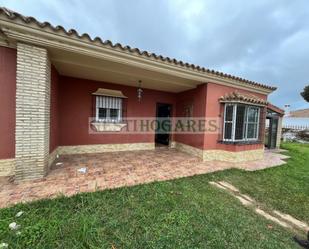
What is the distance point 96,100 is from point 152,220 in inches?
222

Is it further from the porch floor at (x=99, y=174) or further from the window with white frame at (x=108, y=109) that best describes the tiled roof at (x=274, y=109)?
the window with white frame at (x=108, y=109)

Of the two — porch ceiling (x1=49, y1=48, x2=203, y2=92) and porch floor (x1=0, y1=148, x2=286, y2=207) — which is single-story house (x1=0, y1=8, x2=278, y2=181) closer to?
porch ceiling (x1=49, y1=48, x2=203, y2=92)

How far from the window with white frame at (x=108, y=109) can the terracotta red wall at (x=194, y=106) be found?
3286mm

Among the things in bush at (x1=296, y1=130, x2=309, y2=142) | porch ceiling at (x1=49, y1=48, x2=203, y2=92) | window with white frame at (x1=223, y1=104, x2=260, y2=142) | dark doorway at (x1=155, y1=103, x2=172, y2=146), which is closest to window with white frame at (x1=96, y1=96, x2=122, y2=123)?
porch ceiling at (x1=49, y1=48, x2=203, y2=92)

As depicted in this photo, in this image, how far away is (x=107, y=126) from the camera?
7.02m

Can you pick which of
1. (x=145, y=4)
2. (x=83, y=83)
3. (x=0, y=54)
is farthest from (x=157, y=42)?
(x=0, y=54)

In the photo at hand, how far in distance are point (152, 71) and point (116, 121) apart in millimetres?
3212

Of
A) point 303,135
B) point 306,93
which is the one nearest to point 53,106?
point 303,135

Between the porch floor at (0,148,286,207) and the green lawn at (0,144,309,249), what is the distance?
15.2 inches

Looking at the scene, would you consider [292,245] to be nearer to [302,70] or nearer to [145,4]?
[145,4]

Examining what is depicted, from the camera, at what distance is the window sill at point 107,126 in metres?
6.81

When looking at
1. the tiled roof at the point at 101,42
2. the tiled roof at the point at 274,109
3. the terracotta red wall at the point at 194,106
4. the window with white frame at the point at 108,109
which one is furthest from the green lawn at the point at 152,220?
the tiled roof at the point at 274,109

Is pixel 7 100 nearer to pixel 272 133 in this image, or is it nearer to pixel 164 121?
pixel 164 121

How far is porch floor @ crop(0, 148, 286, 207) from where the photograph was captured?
3178 millimetres
